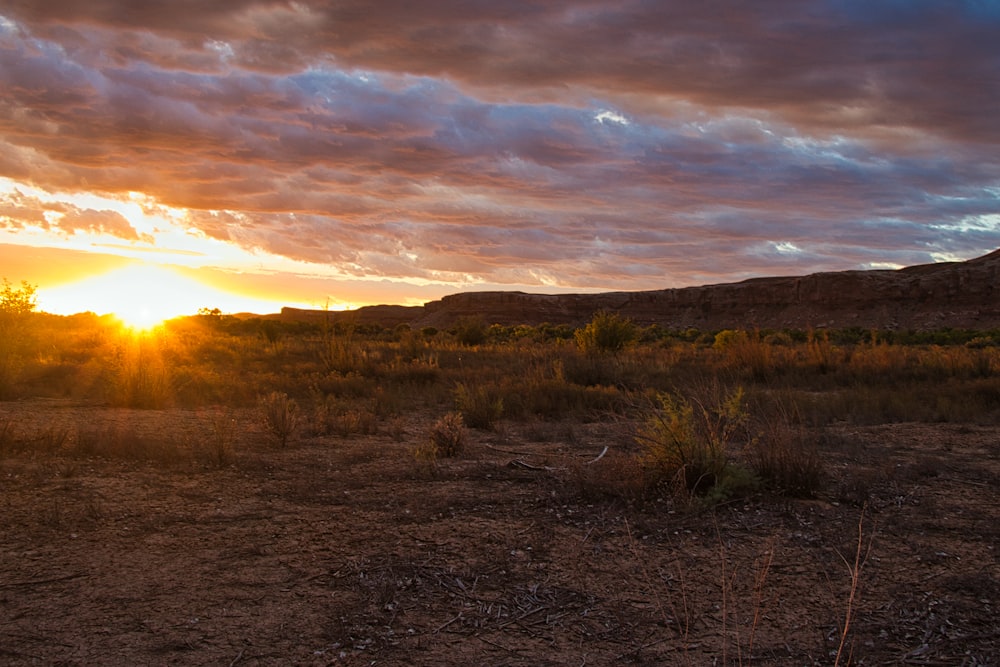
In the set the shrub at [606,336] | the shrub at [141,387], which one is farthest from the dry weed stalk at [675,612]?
the shrub at [606,336]

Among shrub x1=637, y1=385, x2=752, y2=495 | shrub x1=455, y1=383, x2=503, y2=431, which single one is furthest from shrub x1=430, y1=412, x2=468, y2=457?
shrub x1=637, y1=385, x2=752, y2=495

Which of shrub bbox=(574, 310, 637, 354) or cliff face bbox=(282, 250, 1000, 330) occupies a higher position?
cliff face bbox=(282, 250, 1000, 330)

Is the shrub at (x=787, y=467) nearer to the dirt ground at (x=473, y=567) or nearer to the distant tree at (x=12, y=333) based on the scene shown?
the dirt ground at (x=473, y=567)

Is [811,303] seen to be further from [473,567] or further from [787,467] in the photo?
[473,567]

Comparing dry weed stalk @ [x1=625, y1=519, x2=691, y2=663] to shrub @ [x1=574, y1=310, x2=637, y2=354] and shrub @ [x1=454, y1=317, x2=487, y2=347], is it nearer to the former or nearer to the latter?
shrub @ [x1=574, y1=310, x2=637, y2=354]

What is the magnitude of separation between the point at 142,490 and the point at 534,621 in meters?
4.16

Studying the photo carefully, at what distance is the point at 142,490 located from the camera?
22.4ft

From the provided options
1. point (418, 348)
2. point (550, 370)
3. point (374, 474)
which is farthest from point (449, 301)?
point (374, 474)

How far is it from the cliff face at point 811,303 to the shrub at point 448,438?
5453 centimetres

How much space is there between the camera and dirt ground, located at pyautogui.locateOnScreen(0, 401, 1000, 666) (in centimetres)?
408

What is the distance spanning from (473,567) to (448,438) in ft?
11.7

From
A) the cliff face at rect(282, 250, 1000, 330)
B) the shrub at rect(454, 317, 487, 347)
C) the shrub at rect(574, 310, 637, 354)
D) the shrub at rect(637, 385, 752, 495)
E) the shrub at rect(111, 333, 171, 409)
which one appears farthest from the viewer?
the cliff face at rect(282, 250, 1000, 330)

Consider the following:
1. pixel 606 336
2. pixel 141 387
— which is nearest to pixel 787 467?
pixel 141 387

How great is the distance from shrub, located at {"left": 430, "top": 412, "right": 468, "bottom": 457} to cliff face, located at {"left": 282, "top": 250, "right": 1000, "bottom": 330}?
54525 millimetres
